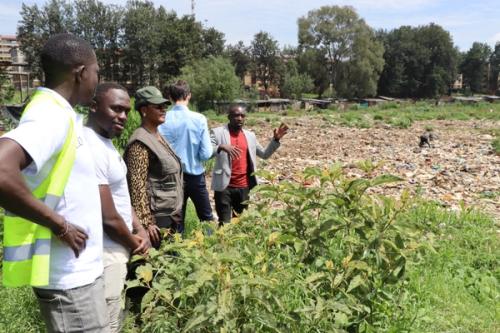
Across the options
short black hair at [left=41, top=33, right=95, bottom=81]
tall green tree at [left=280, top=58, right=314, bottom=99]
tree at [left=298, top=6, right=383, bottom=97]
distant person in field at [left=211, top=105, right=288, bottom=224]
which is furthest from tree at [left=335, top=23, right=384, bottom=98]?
short black hair at [left=41, top=33, right=95, bottom=81]

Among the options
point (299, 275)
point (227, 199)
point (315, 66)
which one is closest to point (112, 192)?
point (299, 275)

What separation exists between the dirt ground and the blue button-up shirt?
1.01 meters

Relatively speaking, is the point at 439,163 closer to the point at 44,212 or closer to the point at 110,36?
the point at 44,212

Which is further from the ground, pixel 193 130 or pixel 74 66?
pixel 74 66

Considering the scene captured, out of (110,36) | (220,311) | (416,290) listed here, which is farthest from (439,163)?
(110,36)

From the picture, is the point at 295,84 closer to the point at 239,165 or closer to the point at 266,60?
the point at 266,60

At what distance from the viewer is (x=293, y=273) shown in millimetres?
2332

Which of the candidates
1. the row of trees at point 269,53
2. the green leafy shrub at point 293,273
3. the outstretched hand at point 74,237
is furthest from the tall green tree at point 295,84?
the outstretched hand at point 74,237

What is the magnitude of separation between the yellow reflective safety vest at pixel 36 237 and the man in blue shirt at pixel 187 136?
2.29 meters

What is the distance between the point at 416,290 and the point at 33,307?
2.80 meters

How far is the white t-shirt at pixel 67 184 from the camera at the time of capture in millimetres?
1517

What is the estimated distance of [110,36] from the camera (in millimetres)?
43469

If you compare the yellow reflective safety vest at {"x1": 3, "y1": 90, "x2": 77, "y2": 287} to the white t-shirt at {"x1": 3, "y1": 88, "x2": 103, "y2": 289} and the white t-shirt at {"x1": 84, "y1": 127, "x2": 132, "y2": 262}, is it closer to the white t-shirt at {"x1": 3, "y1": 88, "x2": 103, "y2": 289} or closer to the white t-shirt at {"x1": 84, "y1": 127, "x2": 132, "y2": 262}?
the white t-shirt at {"x1": 3, "y1": 88, "x2": 103, "y2": 289}

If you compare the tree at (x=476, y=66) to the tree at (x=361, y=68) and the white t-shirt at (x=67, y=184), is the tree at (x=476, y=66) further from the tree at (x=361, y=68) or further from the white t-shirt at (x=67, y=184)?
the white t-shirt at (x=67, y=184)
